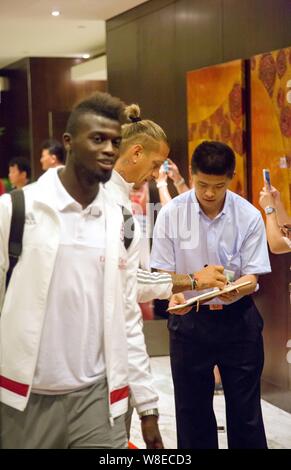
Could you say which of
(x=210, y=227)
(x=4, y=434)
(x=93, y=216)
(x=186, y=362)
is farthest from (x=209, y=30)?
(x=4, y=434)

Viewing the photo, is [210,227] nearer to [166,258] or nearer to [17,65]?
[166,258]

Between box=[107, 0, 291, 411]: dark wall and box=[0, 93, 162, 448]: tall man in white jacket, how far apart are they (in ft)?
8.50

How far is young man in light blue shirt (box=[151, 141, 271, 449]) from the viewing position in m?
3.35

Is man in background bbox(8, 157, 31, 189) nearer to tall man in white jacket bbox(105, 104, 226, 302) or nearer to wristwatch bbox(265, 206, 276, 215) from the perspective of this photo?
wristwatch bbox(265, 206, 276, 215)

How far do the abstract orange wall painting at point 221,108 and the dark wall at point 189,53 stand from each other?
0.12 m

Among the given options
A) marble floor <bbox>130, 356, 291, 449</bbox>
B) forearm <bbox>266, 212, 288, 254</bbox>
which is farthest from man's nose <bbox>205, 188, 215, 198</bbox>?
marble floor <bbox>130, 356, 291, 449</bbox>

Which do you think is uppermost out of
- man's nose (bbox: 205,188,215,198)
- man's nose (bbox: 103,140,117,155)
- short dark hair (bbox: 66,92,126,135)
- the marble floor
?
short dark hair (bbox: 66,92,126,135)

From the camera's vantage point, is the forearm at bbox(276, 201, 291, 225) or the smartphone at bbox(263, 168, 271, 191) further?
the smartphone at bbox(263, 168, 271, 191)

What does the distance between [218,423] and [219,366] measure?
131 cm

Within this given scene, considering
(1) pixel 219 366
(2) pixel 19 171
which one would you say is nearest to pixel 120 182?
(1) pixel 219 366

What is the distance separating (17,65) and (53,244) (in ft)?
31.0

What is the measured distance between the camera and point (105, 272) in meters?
2.14

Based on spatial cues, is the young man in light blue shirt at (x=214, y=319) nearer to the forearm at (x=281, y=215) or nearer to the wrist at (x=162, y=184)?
the forearm at (x=281, y=215)

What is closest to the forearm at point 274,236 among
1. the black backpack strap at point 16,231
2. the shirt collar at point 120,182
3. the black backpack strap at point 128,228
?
the shirt collar at point 120,182
